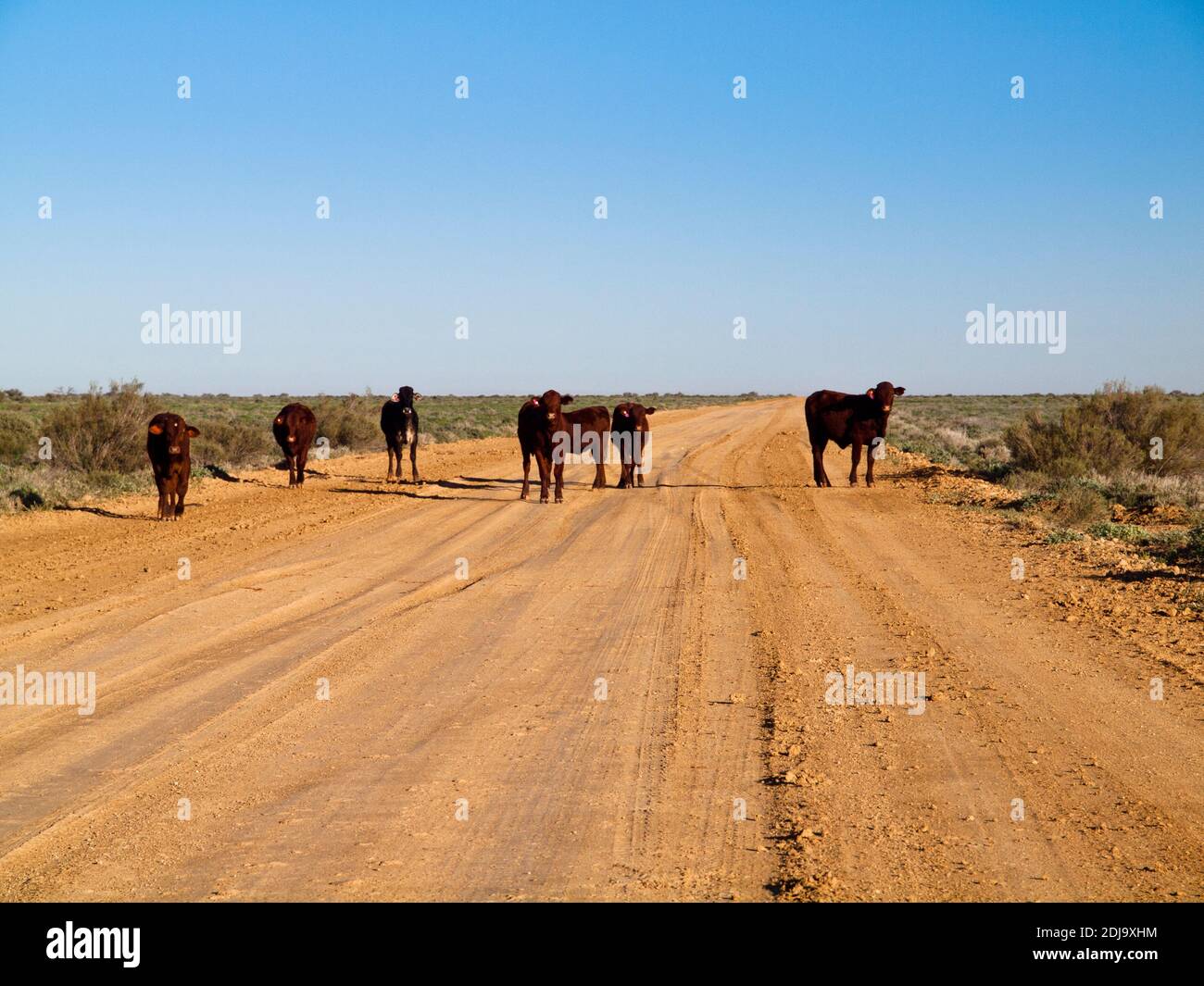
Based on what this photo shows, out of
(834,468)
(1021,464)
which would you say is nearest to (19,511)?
(834,468)

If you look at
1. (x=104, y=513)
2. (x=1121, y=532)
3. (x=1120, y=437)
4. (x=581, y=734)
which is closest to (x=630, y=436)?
(x=1121, y=532)

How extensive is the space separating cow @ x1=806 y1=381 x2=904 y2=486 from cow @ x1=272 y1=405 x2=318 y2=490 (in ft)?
34.2

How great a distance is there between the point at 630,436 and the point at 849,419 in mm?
4530

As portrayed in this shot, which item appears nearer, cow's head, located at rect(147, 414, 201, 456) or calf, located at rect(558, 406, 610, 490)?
cow's head, located at rect(147, 414, 201, 456)

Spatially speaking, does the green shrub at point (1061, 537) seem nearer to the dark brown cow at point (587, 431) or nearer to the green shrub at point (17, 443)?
the dark brown cow at point (587, 431)

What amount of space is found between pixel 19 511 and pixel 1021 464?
69.7 ft

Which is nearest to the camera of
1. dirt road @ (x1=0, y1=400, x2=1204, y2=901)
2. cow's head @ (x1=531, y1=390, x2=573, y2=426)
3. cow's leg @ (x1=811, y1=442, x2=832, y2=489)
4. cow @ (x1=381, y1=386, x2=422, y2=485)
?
dirt road @ (x1=0, y1=400, x2=1204, y2=901)

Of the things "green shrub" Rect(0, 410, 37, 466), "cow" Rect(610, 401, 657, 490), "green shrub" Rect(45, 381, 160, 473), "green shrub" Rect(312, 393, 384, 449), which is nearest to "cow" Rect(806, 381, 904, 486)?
"cow" Rect(610, 401, 657, 490)

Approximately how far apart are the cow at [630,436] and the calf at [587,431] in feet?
1.08

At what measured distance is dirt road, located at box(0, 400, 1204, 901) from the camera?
4.99m

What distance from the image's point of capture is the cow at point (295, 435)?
22359 millimetres

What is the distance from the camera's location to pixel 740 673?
27.7 feet

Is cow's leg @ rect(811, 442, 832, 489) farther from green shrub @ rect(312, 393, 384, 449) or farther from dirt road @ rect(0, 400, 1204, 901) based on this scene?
green shrub @ rect(312, 393, 384, 449)
